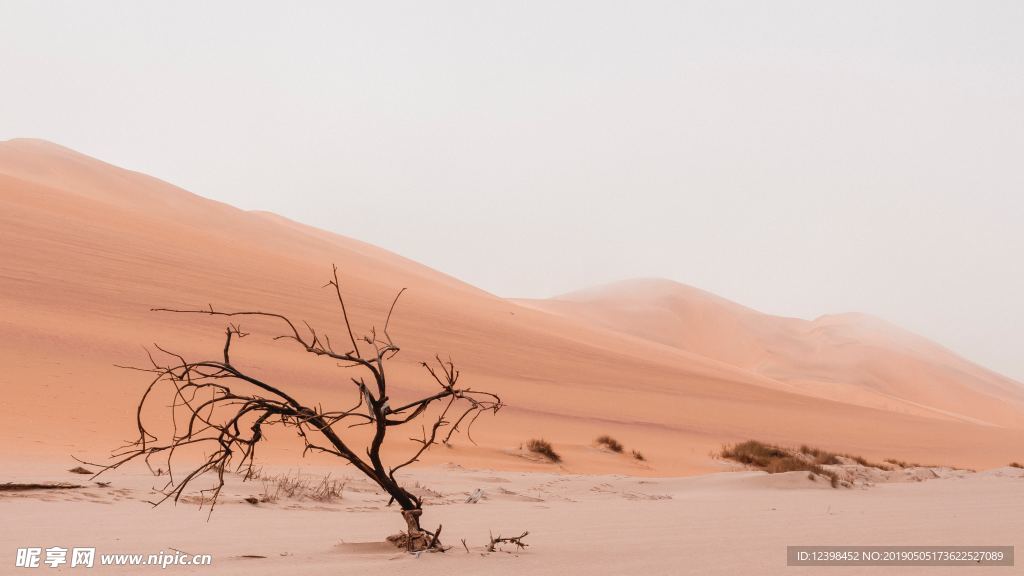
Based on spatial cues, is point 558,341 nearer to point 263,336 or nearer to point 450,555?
point 263,336

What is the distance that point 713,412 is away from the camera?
21703 millimetres

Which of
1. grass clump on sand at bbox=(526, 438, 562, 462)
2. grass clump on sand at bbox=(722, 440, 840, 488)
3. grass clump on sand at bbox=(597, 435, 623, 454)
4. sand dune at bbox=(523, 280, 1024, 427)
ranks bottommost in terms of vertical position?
grass clump on sand at bbox=(526, 438, 562, 462)

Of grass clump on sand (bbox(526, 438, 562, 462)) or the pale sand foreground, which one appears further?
grass clump on sand (bbox(526, 438, 562, 462))

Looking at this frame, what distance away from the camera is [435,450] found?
12484 millimetres

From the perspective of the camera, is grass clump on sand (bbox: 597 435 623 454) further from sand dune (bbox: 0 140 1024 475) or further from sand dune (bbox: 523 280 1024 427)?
sand dune (bbox: 523 280 1024 427)

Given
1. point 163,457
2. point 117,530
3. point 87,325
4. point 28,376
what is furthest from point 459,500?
point 87,325

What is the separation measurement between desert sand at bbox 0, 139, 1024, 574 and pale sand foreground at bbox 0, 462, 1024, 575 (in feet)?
0.09

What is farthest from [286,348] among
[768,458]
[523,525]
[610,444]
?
[523,525]

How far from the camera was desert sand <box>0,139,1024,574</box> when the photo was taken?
465 cm

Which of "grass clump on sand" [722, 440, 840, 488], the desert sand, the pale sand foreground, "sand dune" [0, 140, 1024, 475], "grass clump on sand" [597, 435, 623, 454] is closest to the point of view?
the pale sand foreground

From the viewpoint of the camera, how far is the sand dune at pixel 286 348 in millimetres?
12508

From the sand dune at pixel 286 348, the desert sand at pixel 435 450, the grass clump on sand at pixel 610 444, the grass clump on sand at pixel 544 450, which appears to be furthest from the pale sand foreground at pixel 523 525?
the grass clump on sand at pixel 610 444

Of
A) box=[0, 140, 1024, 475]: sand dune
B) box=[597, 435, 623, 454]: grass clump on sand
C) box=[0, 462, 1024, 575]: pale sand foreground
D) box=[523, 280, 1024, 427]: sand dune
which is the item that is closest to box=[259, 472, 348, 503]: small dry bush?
box=[0, 462, 1024, 575]: pale sand foreground

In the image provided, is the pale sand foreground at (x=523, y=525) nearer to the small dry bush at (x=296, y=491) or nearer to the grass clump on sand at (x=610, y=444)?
the small dry bush at (x=296, y=491)
